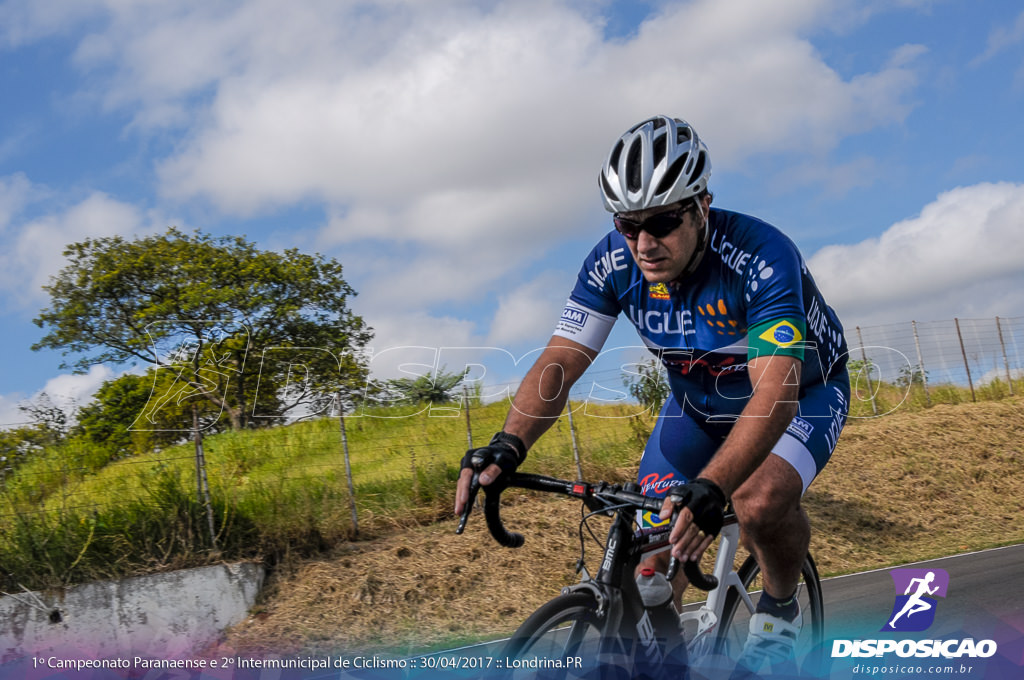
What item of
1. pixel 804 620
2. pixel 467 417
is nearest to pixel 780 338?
pixel 804 620

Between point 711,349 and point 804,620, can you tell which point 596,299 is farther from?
point 804,620

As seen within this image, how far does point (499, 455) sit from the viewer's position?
9.88 feet

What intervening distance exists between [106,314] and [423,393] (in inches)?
553

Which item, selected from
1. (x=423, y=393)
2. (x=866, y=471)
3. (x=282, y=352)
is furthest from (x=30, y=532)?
(x=866, y=471)

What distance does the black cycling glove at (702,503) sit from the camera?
244 cm

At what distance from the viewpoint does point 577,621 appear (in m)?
2.68

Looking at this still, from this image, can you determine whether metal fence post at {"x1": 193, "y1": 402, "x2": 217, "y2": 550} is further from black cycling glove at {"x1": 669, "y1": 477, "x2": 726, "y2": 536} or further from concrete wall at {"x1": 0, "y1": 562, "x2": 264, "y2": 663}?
black cycling glove at {"x1": 669, "y1": 477, "x2": 726, "y2": 536}

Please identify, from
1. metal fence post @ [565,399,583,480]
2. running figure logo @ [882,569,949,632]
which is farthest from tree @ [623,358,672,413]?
running figure logo @ [882,569,949,632]

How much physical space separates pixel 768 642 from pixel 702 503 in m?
1.27

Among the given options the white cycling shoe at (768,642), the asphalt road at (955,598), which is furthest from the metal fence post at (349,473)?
the white cycling shoe at (768,642)

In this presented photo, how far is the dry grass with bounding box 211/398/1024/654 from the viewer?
8758 mm

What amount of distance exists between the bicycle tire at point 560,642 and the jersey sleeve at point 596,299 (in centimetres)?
131

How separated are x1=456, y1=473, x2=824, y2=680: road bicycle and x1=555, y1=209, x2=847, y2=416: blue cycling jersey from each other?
79cm

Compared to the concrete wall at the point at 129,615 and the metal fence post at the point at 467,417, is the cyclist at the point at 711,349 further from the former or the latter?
the metal fence post at the point at 467,417
